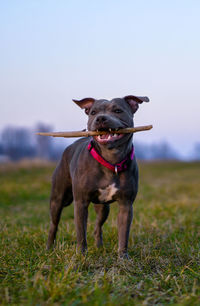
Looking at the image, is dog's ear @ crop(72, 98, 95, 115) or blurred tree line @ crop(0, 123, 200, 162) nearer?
dog's ear @ crop(72, 98, 95, 115)

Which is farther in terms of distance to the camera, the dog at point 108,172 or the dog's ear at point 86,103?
the dog's ear at point 86,103

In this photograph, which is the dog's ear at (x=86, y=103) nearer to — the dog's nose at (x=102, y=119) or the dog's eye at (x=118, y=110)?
the dog's eye at (x=118, y=110)

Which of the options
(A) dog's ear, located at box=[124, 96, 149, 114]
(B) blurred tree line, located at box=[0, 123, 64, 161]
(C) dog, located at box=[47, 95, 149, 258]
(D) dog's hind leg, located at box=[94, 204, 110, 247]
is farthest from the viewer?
(B) blurred tree line, located at box=[0, 123, 64, 161]

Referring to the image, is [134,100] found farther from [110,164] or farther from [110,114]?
[110,164]

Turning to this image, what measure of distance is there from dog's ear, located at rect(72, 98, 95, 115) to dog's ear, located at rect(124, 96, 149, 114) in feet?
1.36

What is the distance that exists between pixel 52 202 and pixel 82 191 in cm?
100

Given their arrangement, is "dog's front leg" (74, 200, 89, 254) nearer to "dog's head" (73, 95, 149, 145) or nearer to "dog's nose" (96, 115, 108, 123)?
"dog's head" (73, 95, 149, 145)

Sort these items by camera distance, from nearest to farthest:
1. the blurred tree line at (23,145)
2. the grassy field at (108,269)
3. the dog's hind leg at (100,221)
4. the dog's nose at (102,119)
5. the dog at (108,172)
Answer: the grassy field at (108,269)
the dog's nose at (102,119)
the dog at (108,172)
the dog's hind leg at (100,221)
the blurred tree line at (23,145)

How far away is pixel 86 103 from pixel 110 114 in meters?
0.56

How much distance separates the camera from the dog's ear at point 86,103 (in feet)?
13.6

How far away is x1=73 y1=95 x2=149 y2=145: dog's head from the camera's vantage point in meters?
3.52

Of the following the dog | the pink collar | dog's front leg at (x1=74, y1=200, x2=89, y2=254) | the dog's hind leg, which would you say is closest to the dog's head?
the dog

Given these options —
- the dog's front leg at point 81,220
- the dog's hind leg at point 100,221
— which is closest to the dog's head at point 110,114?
the dog's front leg at point 81,220

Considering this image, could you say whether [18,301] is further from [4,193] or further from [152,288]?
[4,193]
